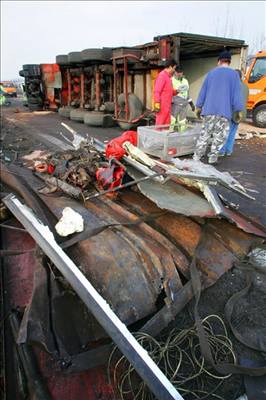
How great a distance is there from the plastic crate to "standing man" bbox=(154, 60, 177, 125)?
20.4 inches

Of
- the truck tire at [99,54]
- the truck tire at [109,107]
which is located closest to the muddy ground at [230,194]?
the truck tire at [109,107]

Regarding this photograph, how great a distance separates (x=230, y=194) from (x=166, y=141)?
151 cm

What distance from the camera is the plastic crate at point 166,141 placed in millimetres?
4676

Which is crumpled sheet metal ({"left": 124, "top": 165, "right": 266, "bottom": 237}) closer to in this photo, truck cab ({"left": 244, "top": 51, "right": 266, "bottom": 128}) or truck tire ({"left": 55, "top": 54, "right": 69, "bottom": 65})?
truck cab ({"left": 244, "top": 51, "right": 266, "bottom": 128})

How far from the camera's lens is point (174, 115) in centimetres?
595

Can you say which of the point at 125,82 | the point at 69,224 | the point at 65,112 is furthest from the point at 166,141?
the point at 65,112

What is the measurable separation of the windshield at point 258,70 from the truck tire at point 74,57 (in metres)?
5.16

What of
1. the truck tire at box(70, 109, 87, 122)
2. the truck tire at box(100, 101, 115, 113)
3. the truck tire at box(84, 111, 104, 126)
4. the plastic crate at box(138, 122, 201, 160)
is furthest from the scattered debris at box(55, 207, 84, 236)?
the truck tire at box(70, 109, 87, 122)

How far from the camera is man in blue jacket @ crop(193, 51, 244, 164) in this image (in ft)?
14.4

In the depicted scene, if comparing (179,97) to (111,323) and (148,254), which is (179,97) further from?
(111,323)

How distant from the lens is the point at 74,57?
9.09 m

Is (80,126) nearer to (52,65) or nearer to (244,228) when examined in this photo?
(52,65)

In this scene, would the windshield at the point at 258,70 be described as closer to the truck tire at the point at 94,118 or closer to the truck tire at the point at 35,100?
the truck tire at the point at 94,118

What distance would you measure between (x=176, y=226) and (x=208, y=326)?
88 centimetres
